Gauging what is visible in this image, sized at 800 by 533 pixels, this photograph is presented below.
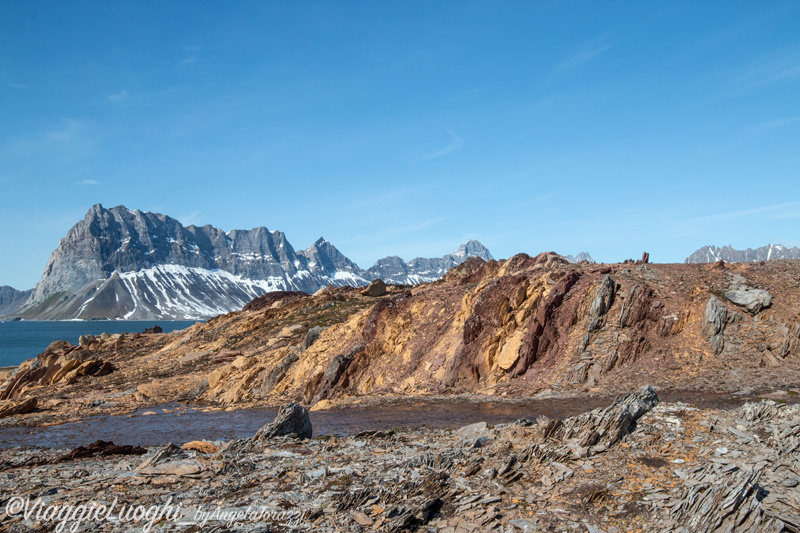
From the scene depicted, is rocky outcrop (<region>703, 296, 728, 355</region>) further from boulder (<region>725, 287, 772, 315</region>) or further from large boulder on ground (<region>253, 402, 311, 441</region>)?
large boulder on ground (<region>253, 402, 311, 441</region>)

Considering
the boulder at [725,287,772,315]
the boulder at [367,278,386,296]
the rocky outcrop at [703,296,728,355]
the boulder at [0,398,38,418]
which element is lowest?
the boulder at [0,398,38,418]

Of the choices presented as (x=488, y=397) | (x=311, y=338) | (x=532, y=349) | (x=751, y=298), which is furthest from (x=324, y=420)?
(x=751, y=298)

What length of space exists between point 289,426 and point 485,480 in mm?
9026

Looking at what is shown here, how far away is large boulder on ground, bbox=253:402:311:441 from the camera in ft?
59.6

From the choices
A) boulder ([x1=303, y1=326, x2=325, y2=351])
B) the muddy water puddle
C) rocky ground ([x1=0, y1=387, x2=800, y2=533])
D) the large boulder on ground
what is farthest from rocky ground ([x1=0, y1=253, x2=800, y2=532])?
the muddy water puddle

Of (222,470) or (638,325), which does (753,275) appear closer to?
(638,325)

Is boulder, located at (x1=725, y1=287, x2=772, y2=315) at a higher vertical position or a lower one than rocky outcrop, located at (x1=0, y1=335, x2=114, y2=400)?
higher

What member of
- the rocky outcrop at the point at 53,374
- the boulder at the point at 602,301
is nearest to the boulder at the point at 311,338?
the boulder at the point at 602,301

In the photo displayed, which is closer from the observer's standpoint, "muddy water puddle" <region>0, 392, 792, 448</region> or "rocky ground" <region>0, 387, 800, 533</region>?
"rocky ground" <region>0, 387, 800, 533</region>

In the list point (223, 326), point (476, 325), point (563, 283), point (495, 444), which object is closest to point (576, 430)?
point (495, 444)

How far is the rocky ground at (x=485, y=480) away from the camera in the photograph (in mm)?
10008

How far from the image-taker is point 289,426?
18.6 meters

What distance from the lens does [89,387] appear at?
40.8 meters

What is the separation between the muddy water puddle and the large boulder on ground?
1771 millimetres
